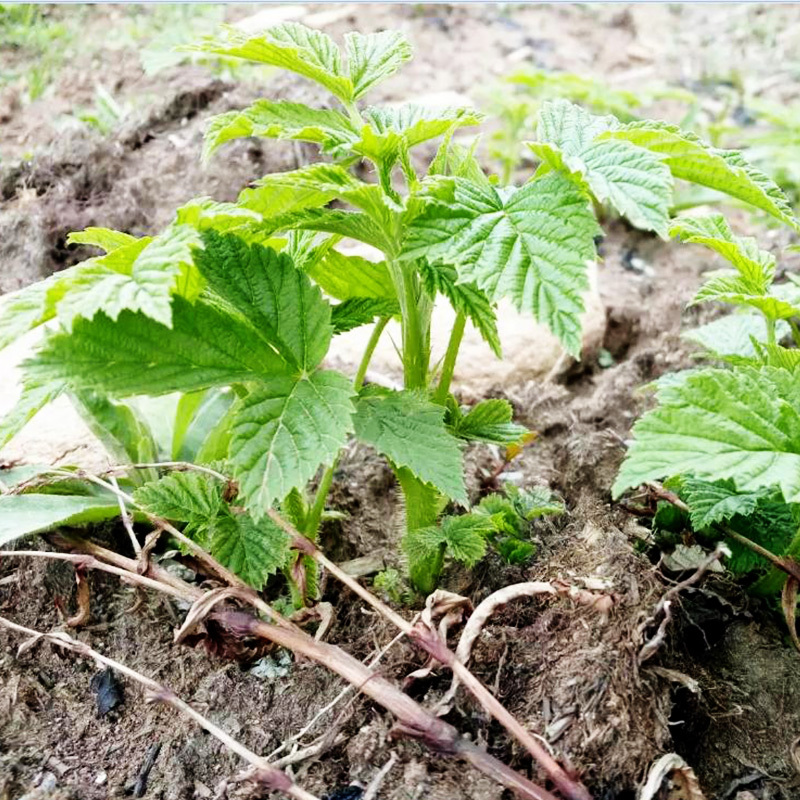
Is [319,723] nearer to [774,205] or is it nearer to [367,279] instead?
[367,279]

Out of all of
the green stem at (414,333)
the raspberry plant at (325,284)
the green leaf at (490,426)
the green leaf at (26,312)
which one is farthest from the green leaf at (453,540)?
the green leaf at (26,312)

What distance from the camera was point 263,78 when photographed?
3365mm

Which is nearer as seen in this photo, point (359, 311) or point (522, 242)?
point (522, 242)

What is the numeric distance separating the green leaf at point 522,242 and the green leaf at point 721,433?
21cm

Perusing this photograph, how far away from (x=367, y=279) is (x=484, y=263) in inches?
15.9

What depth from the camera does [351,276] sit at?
1490 millimetres

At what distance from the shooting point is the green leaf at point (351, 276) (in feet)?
4.83

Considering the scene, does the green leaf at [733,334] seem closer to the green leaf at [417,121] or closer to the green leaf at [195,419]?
the green leaf at [417,121]

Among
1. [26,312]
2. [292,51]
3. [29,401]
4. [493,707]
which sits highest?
[292,51]

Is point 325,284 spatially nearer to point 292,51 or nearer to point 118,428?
point 292,51

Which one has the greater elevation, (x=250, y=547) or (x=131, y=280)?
(x=131, y=280)

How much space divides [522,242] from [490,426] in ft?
1.40

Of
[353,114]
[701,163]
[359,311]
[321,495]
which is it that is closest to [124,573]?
[321,495]

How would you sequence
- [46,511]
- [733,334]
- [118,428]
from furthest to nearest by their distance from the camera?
[733,334] < [118,428] < [46,511]
